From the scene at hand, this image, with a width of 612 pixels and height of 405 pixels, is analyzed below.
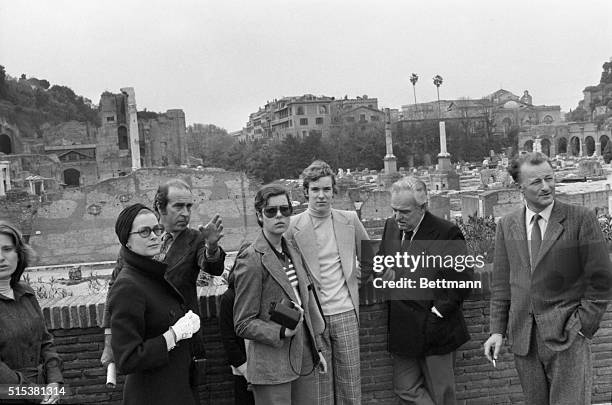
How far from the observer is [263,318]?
3.31m

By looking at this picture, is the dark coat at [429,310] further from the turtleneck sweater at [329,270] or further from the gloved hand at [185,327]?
the gloved hand at [185,327]

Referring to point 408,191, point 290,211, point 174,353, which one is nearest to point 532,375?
point 408,191

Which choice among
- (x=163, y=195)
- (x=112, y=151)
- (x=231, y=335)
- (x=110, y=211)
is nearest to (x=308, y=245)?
(x=231, y=335)

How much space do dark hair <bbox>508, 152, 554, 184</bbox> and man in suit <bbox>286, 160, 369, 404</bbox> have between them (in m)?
1.04

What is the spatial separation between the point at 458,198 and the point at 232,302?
2050 centimetres

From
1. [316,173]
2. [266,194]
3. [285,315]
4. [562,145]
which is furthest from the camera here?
[562,145]

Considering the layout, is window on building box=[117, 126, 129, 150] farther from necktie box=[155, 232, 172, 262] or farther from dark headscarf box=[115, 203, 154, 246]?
dark headscarf box=[115, 203, 154, 246]

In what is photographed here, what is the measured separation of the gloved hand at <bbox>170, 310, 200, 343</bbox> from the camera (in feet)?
9.90

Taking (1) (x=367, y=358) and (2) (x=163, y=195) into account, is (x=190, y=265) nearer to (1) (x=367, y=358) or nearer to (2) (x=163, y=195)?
(2) (x=163, y=195)

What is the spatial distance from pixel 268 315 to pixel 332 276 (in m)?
0.57

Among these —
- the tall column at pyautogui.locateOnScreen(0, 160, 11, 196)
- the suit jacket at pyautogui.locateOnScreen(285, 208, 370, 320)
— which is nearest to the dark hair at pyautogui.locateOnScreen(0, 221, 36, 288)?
the suit jacket at pyautogui.locateOnScreen(285, 208, 370, 320)

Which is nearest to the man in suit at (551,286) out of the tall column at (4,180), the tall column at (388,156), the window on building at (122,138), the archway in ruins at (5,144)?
the tall column at (4,180)

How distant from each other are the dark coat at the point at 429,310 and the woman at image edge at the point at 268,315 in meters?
0.61

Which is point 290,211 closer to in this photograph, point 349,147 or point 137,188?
point 137,188
